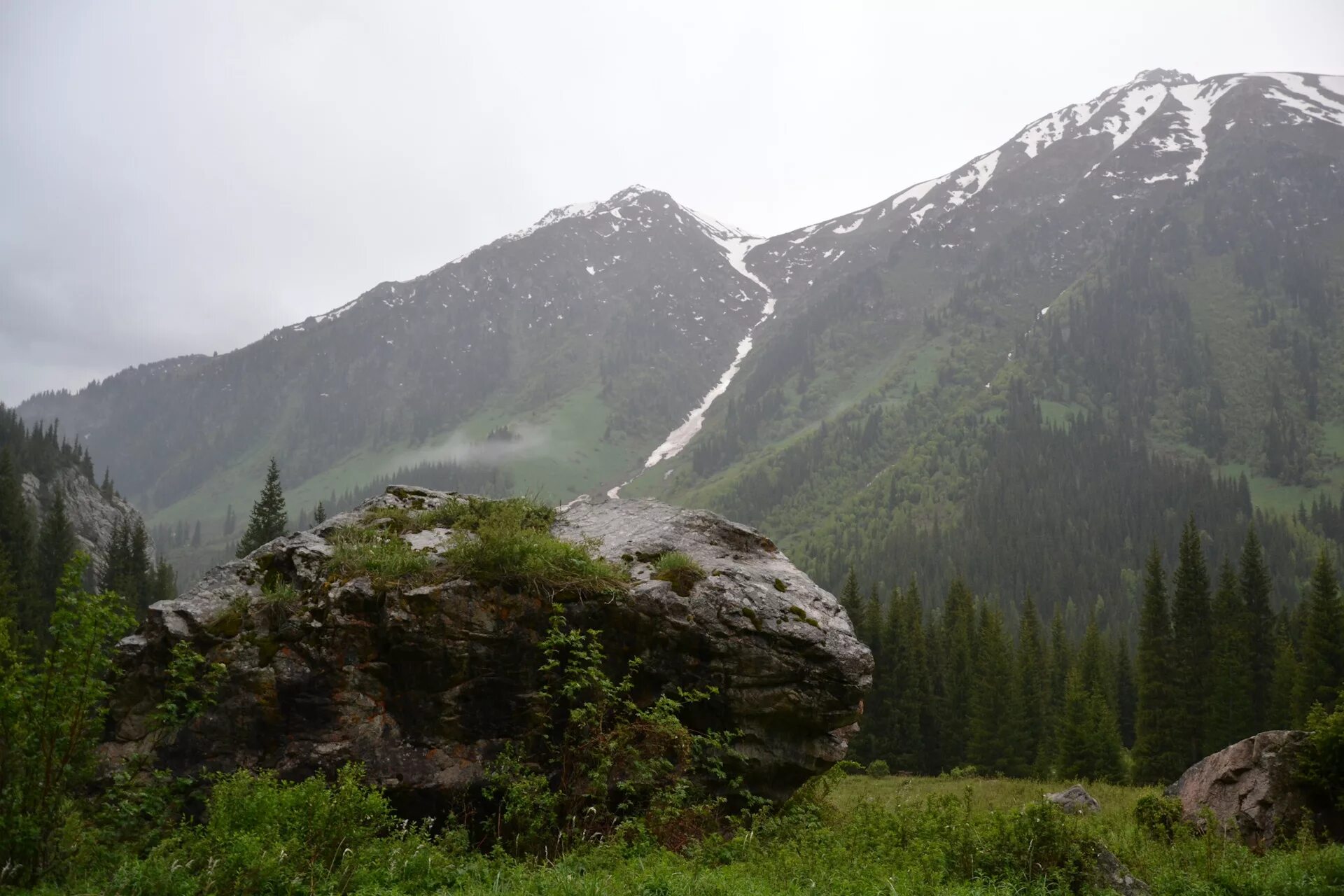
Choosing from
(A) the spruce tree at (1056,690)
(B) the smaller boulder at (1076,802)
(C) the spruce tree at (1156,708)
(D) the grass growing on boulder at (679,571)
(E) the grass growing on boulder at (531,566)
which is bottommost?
(A) the spruce tree at (1056,690)

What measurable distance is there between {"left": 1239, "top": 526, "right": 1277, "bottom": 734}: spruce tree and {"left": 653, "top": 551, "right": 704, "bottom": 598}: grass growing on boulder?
52.6 meters

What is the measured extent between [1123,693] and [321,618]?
75.3 meters

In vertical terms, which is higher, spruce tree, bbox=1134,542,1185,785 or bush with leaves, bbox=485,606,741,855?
bush with leaves, bbox=485,606,741,855

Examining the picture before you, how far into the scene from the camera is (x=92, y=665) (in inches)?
324

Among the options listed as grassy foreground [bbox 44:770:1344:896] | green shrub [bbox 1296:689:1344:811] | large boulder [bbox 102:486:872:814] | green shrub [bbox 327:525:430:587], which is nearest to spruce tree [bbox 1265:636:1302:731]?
green shrub [bbox 1296:689:1344:811]

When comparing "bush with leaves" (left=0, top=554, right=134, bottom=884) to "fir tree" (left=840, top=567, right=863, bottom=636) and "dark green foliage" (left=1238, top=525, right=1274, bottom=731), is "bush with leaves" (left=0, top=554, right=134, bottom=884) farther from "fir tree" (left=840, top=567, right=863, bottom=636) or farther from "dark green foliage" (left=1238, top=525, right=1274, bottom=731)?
"dark green foliage" (left=1238, top=525, right=1274, bottom=731)

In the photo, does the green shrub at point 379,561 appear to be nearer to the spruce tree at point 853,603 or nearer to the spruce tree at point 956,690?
the spruce tree at point 853,603

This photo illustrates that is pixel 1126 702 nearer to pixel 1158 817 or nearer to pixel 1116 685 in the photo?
pixel 1116 685

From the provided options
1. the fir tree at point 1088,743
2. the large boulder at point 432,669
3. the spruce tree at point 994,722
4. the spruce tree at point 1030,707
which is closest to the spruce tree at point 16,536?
the large boulder at point 432,669

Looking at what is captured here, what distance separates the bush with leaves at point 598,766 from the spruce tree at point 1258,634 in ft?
174

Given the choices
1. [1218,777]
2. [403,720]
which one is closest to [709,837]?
[403,720]

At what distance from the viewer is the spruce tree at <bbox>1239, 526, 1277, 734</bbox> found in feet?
164

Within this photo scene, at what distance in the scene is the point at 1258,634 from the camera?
53375 millimetres

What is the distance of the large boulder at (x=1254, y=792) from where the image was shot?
45.9 ft
